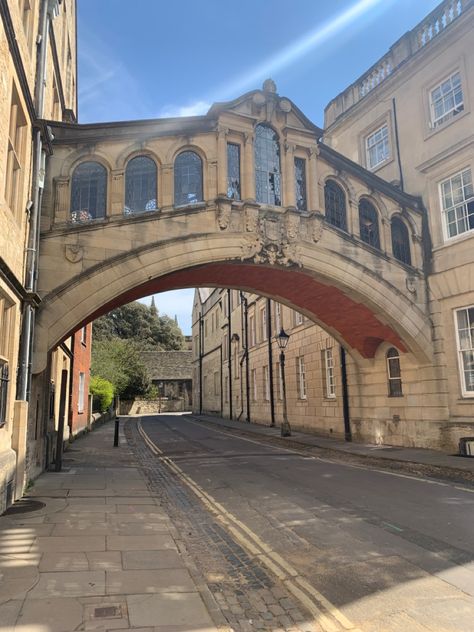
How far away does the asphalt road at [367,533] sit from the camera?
4156mm

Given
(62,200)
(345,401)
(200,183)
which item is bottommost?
(345,401)

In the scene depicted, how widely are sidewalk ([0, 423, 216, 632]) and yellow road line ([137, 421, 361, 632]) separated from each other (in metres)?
0.86

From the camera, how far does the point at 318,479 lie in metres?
10.7

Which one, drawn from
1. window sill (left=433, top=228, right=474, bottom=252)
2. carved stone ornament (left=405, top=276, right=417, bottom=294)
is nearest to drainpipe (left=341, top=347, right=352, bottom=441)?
carved stone ornament (left=405, top=276, right=417, bottom=294)

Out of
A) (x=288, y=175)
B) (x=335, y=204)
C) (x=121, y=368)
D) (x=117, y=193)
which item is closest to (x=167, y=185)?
(x=117, y=193)

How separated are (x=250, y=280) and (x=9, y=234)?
30.7 feet

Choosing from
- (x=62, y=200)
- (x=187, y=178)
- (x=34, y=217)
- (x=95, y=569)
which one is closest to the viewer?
(x=95, y=569)

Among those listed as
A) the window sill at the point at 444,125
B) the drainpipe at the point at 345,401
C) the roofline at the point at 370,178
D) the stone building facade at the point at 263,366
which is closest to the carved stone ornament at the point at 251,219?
the roofline at the point at 370,178

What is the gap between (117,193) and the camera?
12820 millimetres

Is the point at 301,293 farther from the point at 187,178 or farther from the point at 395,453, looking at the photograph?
the point at 395,453

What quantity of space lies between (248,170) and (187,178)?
Answer: 1839 millimetres

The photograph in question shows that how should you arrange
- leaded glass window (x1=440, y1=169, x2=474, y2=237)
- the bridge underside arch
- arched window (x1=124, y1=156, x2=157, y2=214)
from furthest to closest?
1. leaded glass window (x1=440, y1=169, x2=474, y2=237)
2. arched window (x1=124, y1=156, x2=157, y2=214)
3. the bridge underside arch

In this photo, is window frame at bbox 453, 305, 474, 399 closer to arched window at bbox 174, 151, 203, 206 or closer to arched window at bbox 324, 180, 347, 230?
arched window at bbox 324, 180, 347, 230

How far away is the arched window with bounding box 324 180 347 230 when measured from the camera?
1548 centimetres
